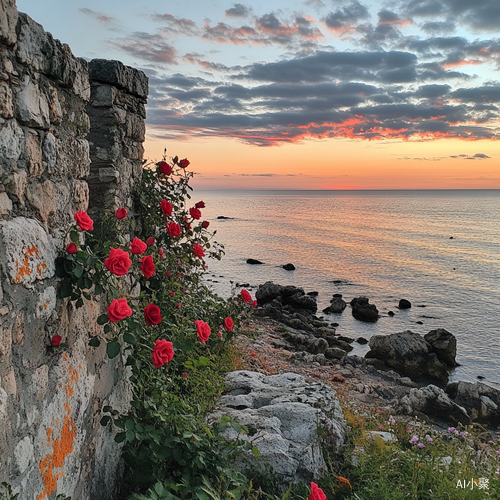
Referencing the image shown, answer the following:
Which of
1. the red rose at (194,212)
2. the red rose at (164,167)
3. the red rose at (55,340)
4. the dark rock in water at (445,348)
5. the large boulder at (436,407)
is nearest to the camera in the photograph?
the red rose at (55,340)

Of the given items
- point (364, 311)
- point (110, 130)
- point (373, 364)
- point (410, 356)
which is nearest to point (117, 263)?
point (110, 130)

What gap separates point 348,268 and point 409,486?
2308 centimetres

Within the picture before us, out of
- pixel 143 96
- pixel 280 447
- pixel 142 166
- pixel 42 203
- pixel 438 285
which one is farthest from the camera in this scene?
pixel 438 285

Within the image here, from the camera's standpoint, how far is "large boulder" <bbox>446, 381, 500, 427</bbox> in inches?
361

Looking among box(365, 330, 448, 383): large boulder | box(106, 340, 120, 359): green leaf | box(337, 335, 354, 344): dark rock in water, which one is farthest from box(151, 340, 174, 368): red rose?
box(337, 335, 354, 344): dark rock in water

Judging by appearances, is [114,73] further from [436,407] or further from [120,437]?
[436,407]

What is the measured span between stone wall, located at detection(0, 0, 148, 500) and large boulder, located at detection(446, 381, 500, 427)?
8.90 metres

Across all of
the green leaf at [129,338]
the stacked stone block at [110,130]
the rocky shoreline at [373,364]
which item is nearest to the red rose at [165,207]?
the stacked stone block at [110,130]

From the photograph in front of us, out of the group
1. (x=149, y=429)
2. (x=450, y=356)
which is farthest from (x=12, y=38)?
(x=450, y=356)

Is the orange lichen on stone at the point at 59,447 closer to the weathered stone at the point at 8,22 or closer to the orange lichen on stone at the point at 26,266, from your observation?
the orange lichen on stone at the point at 26,266

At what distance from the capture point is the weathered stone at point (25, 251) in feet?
5.87

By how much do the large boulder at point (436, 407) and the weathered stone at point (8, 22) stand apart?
8.95m

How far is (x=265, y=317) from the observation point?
1559 cm

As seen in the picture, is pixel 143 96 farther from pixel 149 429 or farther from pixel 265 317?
pixel 265 317
